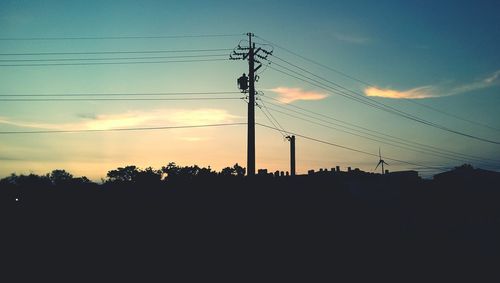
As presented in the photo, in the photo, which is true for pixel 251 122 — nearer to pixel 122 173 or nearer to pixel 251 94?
pixel 251 94

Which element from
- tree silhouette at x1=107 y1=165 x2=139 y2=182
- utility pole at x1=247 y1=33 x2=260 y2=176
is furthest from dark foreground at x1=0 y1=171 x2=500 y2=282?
tree silhouette at x1=107 y1=165 x2=139 y2=182

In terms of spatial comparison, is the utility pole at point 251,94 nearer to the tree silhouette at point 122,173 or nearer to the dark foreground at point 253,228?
the dark foreground at point 253,228

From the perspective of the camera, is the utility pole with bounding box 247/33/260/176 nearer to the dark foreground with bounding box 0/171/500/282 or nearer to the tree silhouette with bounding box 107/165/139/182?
the dark foreground with bounding box 0/171/500/282

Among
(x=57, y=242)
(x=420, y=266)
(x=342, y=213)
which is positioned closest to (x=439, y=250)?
(x=420, y=266)

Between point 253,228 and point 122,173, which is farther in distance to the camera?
point 122,173

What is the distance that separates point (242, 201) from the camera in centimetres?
2277

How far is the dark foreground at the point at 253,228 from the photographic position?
52.6ft

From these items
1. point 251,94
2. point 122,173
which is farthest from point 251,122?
point 122,173

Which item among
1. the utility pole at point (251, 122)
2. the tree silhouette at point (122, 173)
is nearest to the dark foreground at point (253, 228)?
the utility pole at point (251, 122)

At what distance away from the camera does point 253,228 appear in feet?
67.3

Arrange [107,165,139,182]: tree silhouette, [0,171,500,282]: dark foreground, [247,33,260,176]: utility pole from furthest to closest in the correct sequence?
[107,165,139,182]: tree silhouette, [247,33,260,176]: utility pole, [0,171,500,282]: dark foreground

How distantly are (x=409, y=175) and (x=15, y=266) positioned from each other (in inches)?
1176

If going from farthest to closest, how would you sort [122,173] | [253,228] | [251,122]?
[122,173]
[251,122]
[253,228]

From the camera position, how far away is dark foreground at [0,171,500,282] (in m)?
16.0
